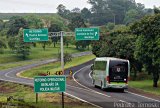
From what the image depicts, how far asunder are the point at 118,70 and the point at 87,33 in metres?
4.78

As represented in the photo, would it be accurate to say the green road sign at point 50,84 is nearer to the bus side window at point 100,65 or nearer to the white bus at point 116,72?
the white bus at point 116,72

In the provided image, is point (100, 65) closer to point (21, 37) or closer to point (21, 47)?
point (21, 37)

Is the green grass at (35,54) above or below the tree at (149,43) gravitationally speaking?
below

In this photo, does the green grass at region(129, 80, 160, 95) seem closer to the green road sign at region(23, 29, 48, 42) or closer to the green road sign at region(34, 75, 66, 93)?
the green road sign at region(23, 29, 48, 42)

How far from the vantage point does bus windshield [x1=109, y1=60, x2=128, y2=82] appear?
41.9 m

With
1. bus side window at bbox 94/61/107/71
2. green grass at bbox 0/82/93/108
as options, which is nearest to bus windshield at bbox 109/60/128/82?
bus side window at bbox 94/61/107/71

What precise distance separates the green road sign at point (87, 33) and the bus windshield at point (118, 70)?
3088mm

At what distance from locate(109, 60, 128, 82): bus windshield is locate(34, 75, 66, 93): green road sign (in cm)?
1705

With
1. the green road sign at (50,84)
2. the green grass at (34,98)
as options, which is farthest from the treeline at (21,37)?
the green road sign at (50,84)

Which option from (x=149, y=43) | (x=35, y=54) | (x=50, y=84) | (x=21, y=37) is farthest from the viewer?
(x=35, y=54)

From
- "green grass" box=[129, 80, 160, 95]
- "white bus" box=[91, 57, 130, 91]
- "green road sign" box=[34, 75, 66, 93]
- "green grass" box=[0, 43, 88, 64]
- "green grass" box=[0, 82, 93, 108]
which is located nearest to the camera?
"green road sign" box=[34, 75, 66, 93]

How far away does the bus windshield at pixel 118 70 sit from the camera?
4191cm

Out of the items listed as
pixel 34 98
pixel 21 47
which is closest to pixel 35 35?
pixel 34 98

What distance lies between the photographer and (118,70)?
4200cm
